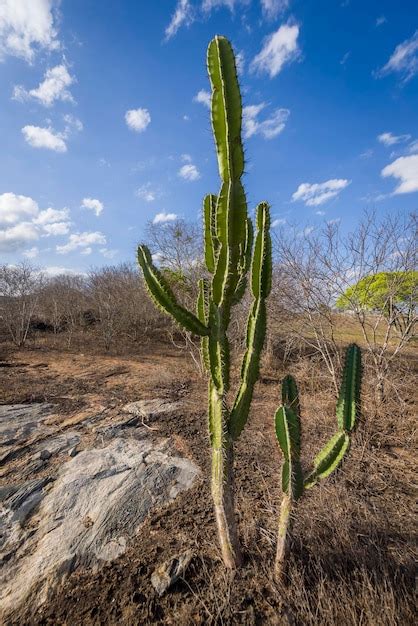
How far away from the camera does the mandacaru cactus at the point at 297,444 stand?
179 centimetres

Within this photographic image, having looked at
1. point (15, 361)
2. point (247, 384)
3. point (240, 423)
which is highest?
point (247, 384)

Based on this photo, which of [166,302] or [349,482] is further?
[349,482]

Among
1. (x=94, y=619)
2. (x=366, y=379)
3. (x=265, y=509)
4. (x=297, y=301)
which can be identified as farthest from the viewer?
(x=297, y=301)

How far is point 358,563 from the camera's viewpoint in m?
1.97

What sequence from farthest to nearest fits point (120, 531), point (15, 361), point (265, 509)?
point (15, 361), point (265, 509), point (120, 531)

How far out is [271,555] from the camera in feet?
7.04

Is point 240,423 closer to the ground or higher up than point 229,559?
higher up

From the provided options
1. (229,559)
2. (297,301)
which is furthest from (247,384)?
(297,301)

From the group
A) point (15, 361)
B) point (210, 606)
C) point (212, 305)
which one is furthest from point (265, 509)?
point (15, 361)

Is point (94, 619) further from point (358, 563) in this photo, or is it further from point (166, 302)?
point (166, 302)

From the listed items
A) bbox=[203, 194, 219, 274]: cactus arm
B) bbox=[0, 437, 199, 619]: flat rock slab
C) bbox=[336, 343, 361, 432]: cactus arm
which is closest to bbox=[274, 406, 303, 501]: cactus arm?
bbox=[336, 343, 361, 432]: cactus arm

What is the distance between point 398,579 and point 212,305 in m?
2.13

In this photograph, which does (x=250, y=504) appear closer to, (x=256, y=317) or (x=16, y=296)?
(x=256, y=317)

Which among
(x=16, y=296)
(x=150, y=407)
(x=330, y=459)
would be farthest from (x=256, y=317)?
(x=16, y=296)
